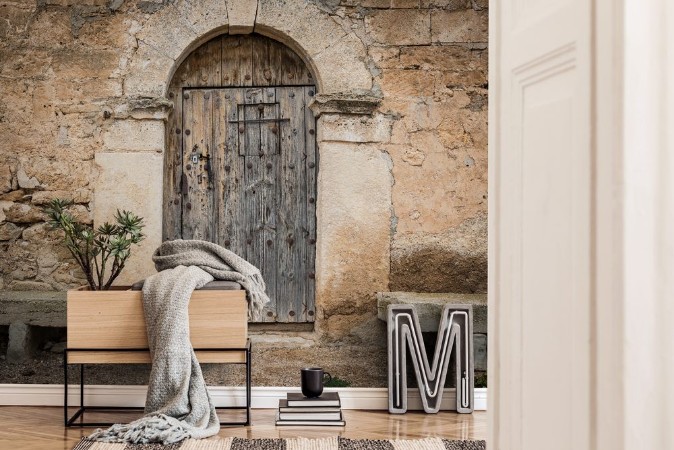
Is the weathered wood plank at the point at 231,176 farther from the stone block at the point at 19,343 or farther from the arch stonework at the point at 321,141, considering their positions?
the stone block at the point at 19,343

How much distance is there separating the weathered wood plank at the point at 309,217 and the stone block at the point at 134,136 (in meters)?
0.88

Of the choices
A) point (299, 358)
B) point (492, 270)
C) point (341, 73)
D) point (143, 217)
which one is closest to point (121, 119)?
point (143, 217)

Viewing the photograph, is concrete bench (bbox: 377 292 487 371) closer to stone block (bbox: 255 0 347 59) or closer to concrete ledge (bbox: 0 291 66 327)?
stone block (bbox: 255 0 347 59)

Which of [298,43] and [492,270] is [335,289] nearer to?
[298,43]

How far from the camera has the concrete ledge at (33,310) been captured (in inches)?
181

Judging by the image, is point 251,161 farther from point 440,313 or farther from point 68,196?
point 440,313

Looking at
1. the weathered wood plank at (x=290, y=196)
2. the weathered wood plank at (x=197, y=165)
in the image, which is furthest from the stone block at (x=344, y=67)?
the weathered wood plank at (x=197, y=165)

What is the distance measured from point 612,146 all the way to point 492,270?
17.2 inches

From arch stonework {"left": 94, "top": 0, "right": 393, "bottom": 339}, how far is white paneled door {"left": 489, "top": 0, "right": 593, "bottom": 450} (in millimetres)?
3512

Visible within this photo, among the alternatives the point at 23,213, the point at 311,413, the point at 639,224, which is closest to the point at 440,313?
the point at 311,413

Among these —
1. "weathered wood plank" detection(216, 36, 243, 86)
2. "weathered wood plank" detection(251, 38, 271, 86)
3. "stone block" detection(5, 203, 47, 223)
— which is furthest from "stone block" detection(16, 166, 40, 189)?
"weathered wood plank" detection(251, 38, 271, 86)

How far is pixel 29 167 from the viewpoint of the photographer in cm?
488

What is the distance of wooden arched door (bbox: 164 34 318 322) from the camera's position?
199 inches

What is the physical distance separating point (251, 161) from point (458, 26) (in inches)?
58.5
